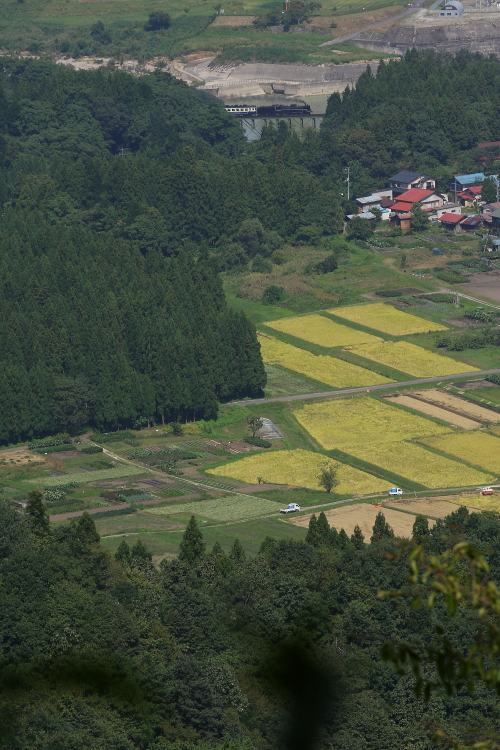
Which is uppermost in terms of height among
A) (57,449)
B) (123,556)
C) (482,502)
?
(123,556)

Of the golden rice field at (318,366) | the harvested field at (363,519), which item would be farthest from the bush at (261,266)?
the harvested field at (363,519)

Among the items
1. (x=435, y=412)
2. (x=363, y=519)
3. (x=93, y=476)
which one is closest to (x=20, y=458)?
(x=93, y=476)

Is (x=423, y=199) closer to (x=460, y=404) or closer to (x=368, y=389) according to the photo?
(x=368, y=389)

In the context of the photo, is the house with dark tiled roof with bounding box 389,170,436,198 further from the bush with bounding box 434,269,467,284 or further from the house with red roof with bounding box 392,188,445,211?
the bush with bounding box 434,269,467,284

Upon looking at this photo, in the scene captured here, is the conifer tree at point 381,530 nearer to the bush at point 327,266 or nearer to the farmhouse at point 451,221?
the bush at point 327,266

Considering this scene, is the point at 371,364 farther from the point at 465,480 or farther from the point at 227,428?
the point at 465,480

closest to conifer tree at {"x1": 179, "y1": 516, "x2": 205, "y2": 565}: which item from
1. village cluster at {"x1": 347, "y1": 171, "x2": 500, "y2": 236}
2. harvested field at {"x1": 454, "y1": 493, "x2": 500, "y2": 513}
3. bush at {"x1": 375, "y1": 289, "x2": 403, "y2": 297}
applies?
→ harvested field at {"x1": 454, "y1": 493, "x2": 500, "y2": 513}
